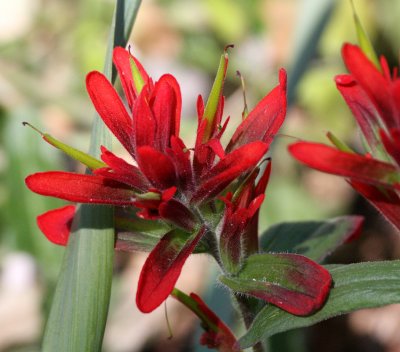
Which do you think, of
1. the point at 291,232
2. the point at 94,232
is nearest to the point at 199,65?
the point at 291,232

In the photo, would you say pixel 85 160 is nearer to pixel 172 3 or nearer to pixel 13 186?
pixel 13 186

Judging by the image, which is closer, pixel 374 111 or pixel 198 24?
pixel 374 111

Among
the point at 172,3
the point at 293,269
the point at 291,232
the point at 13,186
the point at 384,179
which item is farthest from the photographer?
the point at 172,3

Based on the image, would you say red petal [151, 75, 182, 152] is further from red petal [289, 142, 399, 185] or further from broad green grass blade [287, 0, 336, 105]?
broad green grass blade [287, 0, 336, 105]

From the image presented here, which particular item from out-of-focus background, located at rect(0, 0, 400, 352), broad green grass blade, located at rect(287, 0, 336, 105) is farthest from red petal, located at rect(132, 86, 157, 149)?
out-of-focus background, located at rect(0, 0, 400, 352)

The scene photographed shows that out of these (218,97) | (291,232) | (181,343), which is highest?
(218,97)

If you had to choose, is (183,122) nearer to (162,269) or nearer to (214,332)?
(214,332)

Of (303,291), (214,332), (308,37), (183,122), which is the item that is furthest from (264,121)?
(183,122)
